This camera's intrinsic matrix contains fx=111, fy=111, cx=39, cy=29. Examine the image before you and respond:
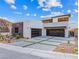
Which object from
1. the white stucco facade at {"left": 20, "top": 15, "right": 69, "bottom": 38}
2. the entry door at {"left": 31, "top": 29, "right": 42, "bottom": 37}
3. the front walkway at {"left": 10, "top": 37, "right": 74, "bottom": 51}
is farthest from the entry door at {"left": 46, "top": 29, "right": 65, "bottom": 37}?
the front walkway at {"left": 10, "top": 37, "right": 74, "bottom": 51}

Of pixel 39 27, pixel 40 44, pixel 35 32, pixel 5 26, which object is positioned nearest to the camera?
pixel 40 44

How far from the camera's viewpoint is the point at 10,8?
50.5 feet

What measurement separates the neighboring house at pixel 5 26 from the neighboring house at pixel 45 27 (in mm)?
780

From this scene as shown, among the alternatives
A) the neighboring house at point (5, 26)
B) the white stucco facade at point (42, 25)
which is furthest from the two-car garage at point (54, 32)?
the neighboring house at point (5, 26)

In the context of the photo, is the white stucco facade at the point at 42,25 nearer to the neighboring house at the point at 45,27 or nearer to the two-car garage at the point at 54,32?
the neighboring house at the point at 45,27

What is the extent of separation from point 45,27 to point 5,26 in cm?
789

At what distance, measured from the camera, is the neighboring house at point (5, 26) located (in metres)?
17.0

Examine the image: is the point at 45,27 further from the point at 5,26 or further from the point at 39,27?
the point at 5,26

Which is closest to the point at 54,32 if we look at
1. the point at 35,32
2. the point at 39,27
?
the point at 39,27

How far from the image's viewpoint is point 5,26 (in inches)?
696

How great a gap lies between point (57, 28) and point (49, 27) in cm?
168

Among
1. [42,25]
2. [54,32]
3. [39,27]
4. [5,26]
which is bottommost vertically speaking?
[54,32]

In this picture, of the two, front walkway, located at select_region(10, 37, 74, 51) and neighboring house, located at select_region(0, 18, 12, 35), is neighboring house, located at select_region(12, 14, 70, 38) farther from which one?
front walkway, located at select_region(10, 37, 74, 51)

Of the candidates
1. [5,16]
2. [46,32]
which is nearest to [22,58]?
[5,16]
